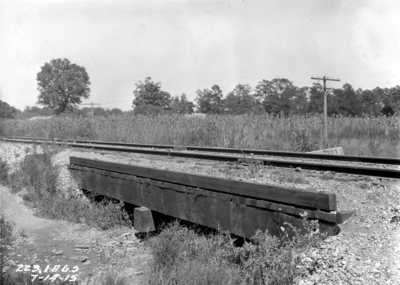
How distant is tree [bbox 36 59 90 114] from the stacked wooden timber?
6860 centimetres

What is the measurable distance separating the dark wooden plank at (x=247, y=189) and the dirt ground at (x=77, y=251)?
3.77 feet

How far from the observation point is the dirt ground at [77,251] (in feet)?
17.2

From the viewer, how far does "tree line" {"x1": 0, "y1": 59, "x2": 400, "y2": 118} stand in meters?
60.9

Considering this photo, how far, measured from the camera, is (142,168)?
6.59 m

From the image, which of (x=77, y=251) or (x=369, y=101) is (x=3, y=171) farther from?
(x=369, y=101)

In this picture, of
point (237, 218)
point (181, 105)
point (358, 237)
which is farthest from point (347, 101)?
point (358, 237)

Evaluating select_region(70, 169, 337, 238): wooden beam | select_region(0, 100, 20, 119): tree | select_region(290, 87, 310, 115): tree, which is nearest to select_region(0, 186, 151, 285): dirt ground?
select_region(70, 169, 337, 238): wooden beam

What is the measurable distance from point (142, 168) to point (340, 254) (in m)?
3.90

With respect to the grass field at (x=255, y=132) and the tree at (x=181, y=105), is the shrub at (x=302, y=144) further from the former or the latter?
the tree at (x=181, y=105)

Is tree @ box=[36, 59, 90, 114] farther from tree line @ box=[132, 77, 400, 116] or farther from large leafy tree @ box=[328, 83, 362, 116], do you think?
large leafy tree @ box=[328, 83, 362, 116]

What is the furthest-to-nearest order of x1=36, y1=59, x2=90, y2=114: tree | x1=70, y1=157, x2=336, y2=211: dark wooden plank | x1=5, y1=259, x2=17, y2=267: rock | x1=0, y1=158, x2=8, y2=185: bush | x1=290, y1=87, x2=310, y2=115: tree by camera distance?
x1=36, y1=59, x2=90, y2=114: tree
x1=290, y1=87, x2=310, y2=115: tree
x1=0, y1=158, x2=8, y2=185: bush
x1=5, y1=259, x2=17, y2=267: rock
x1=70, y1=157, x2=336, y2=211: dark wooden plank

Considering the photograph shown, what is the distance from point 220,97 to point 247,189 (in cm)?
6071

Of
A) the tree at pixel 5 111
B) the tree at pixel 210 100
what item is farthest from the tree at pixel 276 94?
the tree at pixel 5 111

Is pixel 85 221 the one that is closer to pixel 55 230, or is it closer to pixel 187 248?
pixel 55 230
